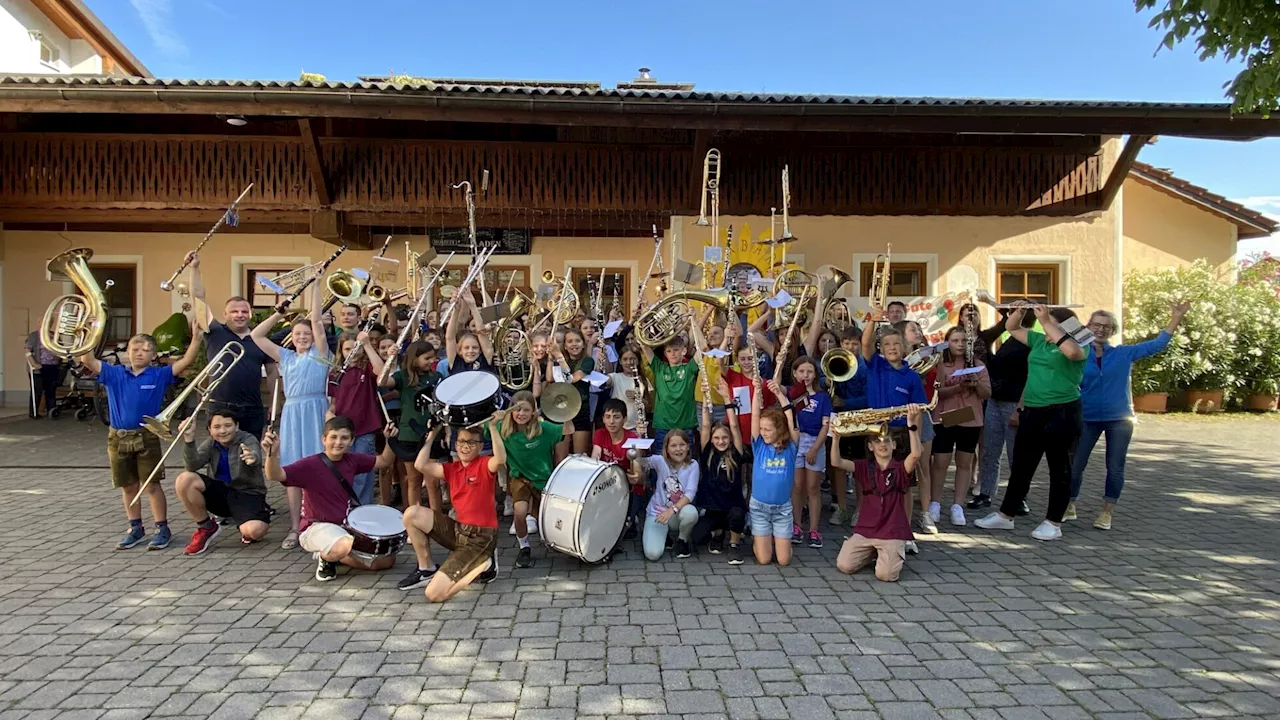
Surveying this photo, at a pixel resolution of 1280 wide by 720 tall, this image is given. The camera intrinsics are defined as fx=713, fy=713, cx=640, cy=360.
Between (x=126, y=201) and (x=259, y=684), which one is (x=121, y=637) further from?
(x=126, y=201)

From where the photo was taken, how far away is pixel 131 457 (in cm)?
522

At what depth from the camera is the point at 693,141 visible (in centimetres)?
984

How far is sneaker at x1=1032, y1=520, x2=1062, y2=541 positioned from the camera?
551cm

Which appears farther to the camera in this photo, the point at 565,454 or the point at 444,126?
the point at 444,126

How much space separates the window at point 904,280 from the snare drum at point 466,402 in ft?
24.4

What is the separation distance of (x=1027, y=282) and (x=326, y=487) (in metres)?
10.1

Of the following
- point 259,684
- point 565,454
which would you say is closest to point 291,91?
point 565,454

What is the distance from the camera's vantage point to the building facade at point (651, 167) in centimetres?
805

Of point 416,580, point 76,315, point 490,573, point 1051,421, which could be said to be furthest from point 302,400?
point 1051,421

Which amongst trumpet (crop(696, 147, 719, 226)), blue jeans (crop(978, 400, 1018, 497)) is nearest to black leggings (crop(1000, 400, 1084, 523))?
blue jeans (crop(978, 400, 1018, 497))

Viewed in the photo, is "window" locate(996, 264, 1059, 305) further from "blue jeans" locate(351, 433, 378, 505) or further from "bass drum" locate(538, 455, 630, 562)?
"blue jeans" locate(351, 433, 378, 505)

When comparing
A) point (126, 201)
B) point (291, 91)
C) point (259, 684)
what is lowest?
point (259, 684)

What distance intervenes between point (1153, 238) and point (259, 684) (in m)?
16.5

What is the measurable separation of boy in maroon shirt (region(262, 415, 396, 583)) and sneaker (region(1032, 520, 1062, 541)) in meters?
4.82
